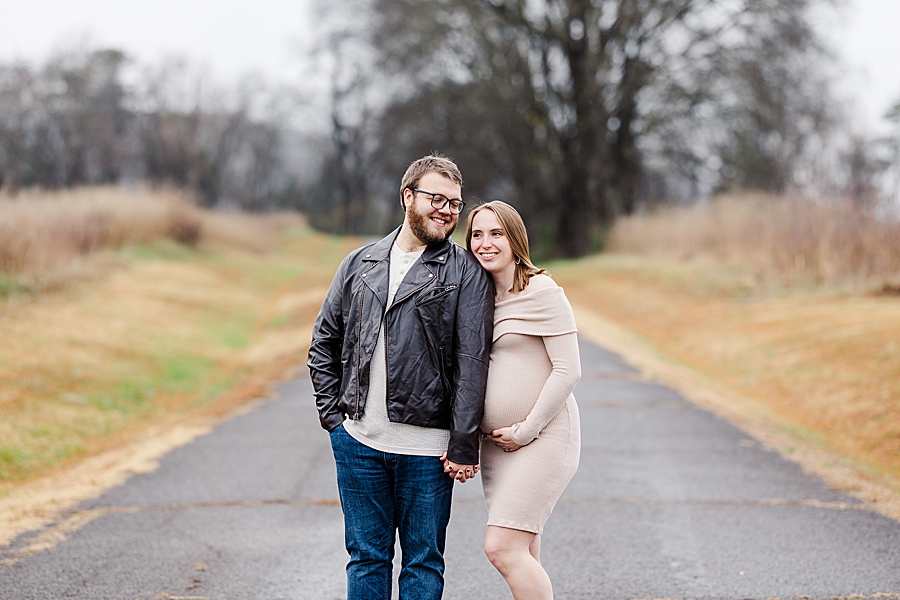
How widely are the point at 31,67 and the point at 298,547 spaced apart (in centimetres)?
3435

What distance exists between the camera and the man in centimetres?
285

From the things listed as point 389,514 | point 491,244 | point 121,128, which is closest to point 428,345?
point 491,244

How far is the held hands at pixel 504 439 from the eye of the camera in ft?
9.45

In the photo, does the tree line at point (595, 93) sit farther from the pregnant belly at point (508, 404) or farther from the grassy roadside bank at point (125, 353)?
the pregnant belly at point (508, 404)

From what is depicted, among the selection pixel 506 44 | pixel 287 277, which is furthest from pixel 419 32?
pixel 287 277

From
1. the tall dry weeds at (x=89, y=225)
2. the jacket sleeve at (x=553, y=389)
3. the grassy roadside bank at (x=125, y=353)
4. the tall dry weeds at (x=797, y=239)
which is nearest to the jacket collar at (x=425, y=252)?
the jacket sleeve at (x=553, y=389)

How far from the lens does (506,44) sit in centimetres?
2519

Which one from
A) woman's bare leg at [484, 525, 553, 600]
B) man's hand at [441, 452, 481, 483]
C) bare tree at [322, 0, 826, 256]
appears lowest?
woman's bare leg at [484, 525, 553, 600]

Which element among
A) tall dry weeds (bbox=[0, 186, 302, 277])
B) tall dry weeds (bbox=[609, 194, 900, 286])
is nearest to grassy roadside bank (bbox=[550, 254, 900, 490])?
tall dry weeds (bbox=[609, 194, 900, 286])

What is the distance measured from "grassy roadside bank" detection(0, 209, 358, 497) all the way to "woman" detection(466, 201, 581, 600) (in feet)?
15.3

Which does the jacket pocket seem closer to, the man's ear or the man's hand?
the man's ear

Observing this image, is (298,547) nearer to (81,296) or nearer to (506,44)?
(81,296)

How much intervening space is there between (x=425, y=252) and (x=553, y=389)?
69 cm

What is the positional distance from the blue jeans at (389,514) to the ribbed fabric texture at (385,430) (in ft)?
0.11
